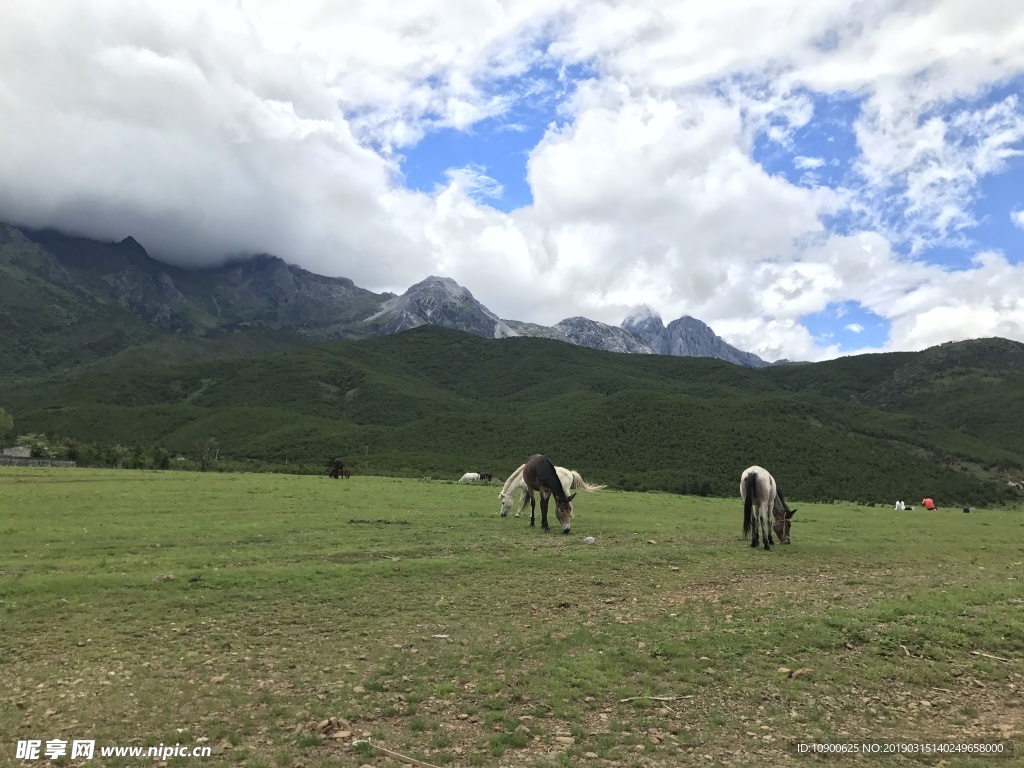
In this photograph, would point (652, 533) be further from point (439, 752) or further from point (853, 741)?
point (439, 752)

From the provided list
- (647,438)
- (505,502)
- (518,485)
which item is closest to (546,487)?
(518,485)

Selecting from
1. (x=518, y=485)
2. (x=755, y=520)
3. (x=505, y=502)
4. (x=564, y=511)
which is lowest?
(x=505, y=502)

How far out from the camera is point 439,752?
281 inches

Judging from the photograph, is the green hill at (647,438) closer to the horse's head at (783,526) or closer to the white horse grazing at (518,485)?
the white horse grazing at (518,485)

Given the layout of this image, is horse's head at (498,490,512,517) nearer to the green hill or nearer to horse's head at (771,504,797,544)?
horse's head at (771,504,797,544)

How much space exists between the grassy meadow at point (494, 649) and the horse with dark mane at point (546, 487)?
293 cm

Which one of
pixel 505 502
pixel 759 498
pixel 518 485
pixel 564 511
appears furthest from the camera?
pixel 518 485

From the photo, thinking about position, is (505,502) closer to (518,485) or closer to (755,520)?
(518,485)

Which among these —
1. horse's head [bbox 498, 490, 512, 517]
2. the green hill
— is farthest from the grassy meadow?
the green hill

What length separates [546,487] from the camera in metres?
24.7

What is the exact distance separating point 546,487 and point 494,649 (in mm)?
14301

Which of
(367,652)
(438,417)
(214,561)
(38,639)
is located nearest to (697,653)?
(367,652)

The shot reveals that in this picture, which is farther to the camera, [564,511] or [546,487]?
[546,487]

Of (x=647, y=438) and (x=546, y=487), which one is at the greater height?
(x=647, y=438)
